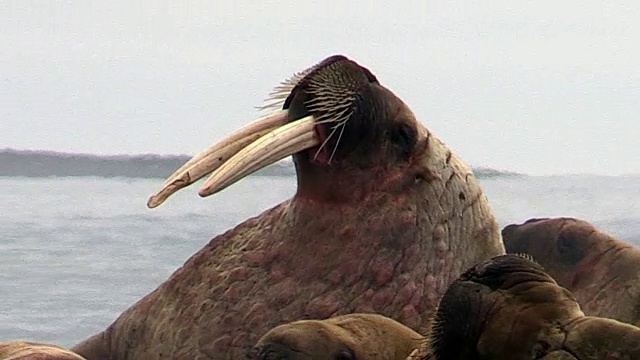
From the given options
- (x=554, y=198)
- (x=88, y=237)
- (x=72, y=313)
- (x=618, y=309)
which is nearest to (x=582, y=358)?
(x=618, y=309)

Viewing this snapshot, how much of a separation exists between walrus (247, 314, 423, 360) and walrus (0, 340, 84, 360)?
634 millimetres

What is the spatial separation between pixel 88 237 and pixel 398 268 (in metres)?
8.36

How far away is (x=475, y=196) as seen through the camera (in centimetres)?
594

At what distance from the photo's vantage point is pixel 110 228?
14297mm

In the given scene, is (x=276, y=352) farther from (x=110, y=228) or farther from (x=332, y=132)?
(x=110, y=228)

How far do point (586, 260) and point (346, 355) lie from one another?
8.51 ft

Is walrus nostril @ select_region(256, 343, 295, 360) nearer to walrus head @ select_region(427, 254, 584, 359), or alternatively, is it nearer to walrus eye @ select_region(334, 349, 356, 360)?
walrus eye @ select_region(334, 349, 356, 360)

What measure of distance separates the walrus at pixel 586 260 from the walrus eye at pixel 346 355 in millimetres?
1992

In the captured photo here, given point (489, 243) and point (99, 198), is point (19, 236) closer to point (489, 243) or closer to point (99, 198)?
point (99, 198)

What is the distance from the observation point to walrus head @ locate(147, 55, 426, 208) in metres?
5.61

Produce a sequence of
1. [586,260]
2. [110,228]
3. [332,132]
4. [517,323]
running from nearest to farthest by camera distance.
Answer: [517,323]
[332,132]
[586,260]
[110,228]

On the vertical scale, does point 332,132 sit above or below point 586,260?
above

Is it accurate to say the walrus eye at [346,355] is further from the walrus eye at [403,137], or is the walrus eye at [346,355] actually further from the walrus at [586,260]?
the walrus at [586,260]

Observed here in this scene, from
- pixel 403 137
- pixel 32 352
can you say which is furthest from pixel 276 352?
pixel 403 137
